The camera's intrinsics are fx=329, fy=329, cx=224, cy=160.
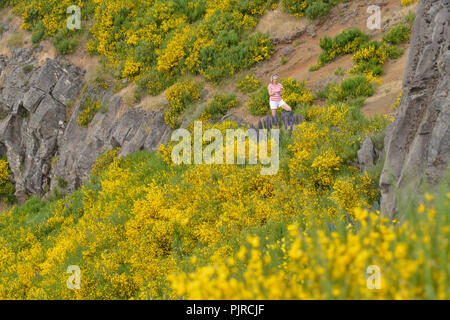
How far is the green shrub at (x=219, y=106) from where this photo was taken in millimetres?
11336

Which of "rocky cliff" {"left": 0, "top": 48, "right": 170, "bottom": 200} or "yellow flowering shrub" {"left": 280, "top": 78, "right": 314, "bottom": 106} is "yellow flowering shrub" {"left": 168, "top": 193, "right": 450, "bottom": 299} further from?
"rocky cliff" {"left": 0, "top": 48, "right": 170, "bottom": 200}

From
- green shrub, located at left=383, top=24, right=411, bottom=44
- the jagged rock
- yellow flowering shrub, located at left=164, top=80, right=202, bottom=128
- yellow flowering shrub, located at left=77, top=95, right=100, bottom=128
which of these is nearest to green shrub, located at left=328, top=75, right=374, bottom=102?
green shrub, located at left=383, top=24, right=411, bottom=44

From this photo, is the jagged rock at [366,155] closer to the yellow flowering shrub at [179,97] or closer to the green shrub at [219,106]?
the green shrub at [219,106]

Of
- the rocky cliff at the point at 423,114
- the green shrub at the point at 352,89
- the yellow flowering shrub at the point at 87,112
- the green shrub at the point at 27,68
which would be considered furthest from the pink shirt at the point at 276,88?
the green shrub at the point at 27,68

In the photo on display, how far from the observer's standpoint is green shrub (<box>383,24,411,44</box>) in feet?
33.7

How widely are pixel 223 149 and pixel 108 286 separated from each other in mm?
3806

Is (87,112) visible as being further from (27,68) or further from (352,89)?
(352,89)

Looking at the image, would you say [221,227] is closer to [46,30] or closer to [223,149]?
[223,149]

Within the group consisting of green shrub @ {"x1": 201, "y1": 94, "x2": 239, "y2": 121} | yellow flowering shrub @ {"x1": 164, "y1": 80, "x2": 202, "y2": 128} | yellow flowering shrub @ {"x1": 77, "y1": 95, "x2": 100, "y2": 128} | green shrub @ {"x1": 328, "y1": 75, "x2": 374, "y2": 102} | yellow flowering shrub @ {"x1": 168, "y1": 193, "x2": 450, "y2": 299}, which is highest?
yellow flowering shrub @ {"x1": 77, "y1": 95, "x2": 100, "y2": 128}

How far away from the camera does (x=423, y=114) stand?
3.96 m

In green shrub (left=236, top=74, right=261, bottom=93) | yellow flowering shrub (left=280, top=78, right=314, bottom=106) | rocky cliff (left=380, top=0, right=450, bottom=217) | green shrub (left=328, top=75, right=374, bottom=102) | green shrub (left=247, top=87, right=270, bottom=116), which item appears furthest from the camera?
green shrub (left=236, top=74, right=261, bottom=93)

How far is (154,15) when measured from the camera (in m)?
16.4

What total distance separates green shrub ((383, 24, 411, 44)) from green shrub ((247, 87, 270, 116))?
418 cm
